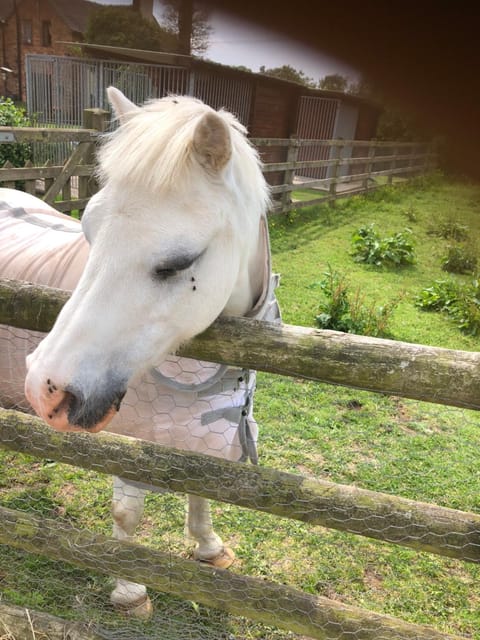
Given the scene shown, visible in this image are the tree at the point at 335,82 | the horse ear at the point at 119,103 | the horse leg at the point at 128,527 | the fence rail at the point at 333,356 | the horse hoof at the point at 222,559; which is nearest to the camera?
the tree at the point at 335,82

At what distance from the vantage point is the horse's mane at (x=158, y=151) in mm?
1332

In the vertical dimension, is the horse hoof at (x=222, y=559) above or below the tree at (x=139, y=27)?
below

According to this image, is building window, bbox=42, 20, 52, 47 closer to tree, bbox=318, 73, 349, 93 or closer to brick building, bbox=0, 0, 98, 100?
brick building, bbox=0, 0, 98, 100

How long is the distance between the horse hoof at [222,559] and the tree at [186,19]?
2.35m

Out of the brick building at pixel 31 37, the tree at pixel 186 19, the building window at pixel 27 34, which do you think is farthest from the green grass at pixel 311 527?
the building window at pixel 27 34

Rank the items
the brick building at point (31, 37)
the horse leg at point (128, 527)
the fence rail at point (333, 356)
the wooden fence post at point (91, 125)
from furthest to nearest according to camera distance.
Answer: the brick building at point (31, 37) → the wooden fence post at point (91, 125) → the horse leg at point (128, 527) → the fence rail at point (333, 356)

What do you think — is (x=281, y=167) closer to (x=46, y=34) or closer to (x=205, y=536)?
(x=46, y=34)

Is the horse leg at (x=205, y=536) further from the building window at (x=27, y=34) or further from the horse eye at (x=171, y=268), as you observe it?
the building window at (x=27, y=34)

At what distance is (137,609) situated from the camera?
83.8 inches

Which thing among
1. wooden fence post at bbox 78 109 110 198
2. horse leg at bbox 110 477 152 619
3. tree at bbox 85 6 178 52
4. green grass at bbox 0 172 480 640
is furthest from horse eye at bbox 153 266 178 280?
wooden fence post at bbox 78 109 110 198

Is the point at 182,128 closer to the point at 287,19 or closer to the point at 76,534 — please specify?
the point at 287,19

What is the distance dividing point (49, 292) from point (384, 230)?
8.04 metres

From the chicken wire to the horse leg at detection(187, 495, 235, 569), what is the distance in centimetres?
7

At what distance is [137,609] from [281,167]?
7.39 meters
